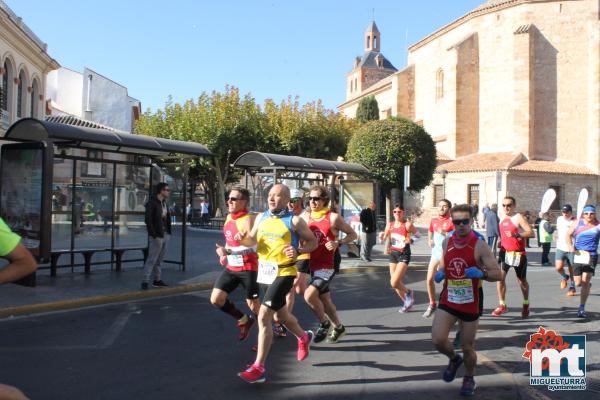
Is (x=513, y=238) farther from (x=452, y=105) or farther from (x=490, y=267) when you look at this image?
(x=452, y=105)

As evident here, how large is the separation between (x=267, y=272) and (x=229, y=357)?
1.15 m

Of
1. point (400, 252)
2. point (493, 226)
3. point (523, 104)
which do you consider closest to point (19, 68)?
point (493, 226)

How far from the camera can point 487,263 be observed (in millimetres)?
4793

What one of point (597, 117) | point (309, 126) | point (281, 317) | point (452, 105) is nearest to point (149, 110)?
point (309, 126)

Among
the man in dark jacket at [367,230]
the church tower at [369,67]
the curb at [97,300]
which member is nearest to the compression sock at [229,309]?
the curb at [97,300]

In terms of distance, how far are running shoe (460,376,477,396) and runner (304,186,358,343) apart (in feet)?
6.32

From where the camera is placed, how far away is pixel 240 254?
19.4 feet

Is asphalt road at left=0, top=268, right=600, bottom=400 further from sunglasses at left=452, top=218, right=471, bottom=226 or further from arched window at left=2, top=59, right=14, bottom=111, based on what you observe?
arched window at left=2, top=59, right=14, bottom=111

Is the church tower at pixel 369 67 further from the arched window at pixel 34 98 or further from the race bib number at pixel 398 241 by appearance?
the race bib number at pixel 398 241

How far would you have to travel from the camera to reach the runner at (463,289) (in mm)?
4703

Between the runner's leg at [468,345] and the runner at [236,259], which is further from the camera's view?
the runner at [236,259]

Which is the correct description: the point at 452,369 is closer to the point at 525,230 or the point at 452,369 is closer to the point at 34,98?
the point at 525,230

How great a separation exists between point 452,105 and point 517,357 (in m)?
36.2

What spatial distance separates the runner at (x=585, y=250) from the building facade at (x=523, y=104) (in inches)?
1024
